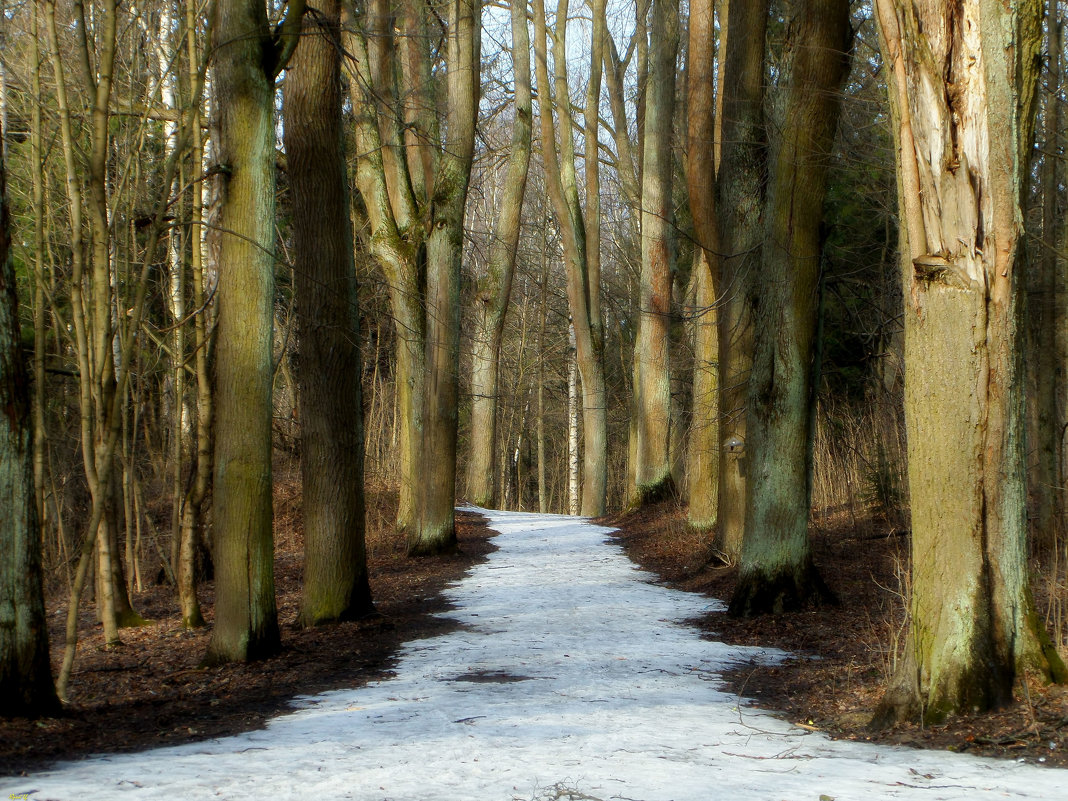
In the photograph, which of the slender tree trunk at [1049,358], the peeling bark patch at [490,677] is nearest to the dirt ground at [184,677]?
the peeling bark patch at [490,677]

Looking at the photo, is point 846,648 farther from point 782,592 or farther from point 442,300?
point 442,300

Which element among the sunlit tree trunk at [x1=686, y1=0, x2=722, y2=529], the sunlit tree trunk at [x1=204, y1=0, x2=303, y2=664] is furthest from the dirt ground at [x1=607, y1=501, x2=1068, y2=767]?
the sunlit tree trunk at [x1=204, y1=0, x2=303, y2=664]

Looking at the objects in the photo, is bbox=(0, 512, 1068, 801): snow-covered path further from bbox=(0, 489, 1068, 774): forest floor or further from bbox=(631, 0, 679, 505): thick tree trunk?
bbox=(631, 0, 679, 505): thick tree trunk

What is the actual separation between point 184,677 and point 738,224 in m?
7.60

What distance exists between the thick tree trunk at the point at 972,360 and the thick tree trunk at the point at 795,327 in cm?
359

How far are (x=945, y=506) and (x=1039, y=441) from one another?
23.3 ft

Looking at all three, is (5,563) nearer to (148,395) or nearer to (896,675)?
(896,675)

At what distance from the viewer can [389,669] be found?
6766 mm

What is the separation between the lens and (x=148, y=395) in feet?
38.4

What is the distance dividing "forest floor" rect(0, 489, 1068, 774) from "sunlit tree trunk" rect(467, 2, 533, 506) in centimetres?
873

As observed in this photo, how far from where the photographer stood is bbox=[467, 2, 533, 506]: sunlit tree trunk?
57.8 ft

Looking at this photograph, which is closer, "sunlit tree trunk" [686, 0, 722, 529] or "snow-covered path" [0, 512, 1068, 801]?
"snow-covered path" [0, 512, 1068, 801]

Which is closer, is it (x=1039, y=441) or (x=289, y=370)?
(x=1039, y=441)

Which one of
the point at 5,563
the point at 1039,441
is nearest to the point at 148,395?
the point at 5,563
